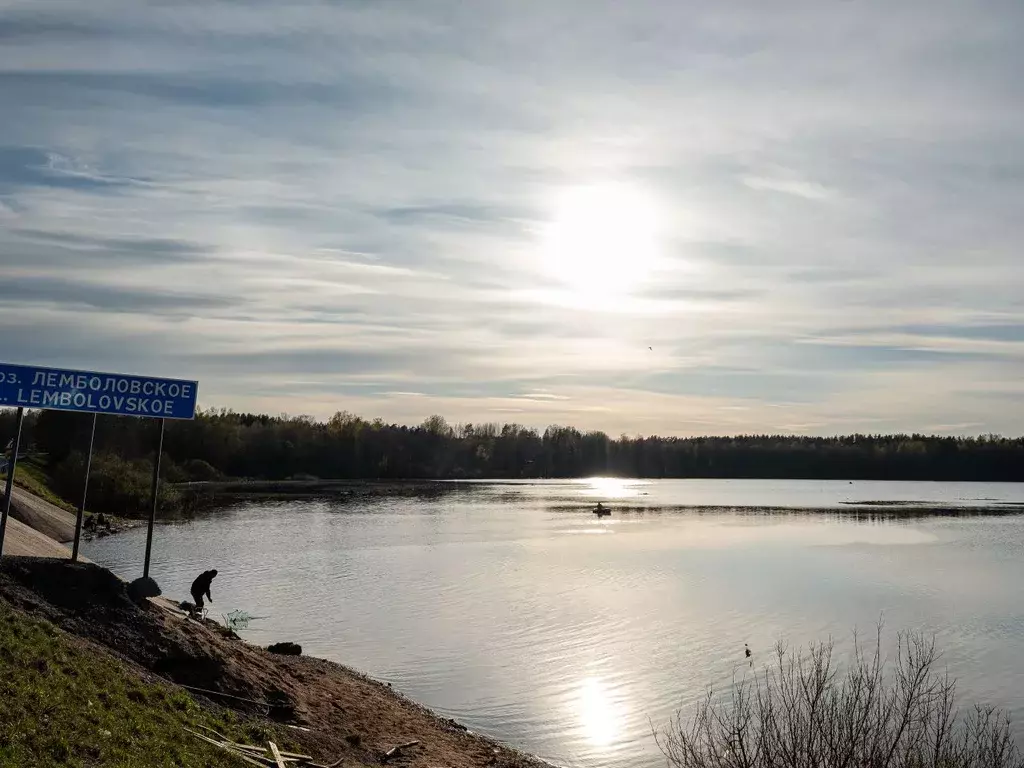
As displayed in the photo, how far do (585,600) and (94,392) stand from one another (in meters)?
24.9

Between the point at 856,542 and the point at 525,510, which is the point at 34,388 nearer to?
the point at 856,542

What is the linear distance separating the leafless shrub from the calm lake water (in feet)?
3.52

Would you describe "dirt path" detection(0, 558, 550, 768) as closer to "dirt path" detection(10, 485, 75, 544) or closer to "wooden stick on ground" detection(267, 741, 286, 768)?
"wooden stick on ground" detection(267, 741, 286, 768)

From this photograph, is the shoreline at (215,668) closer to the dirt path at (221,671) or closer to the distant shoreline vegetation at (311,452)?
the dirt path at (221,671)

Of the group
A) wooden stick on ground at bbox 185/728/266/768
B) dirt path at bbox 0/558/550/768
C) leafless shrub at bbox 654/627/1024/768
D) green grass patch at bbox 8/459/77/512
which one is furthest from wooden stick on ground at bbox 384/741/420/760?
green grass patch at bbox 8/459/77/512

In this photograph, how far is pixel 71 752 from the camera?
1024 centimetres

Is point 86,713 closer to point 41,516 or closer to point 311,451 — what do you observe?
point 41,516

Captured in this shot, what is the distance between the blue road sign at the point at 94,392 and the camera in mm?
16047

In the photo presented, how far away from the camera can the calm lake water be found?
75.3ft

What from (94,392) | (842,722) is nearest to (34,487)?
(94,392)

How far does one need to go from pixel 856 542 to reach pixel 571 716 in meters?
45.0

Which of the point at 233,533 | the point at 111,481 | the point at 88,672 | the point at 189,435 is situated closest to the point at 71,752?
the point at 88,672

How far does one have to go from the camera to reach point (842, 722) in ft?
42.1

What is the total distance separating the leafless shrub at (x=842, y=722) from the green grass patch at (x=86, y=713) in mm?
7012
